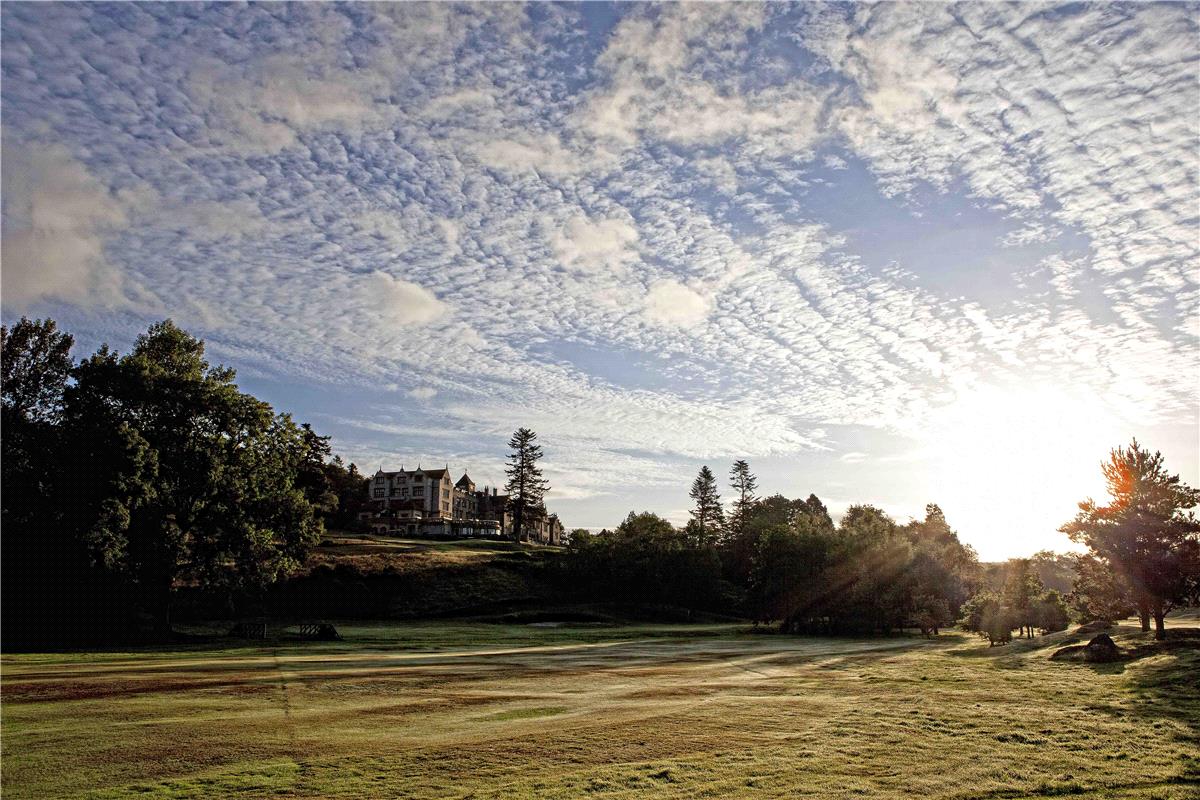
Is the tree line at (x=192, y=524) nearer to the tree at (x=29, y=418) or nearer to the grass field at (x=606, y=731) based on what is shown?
the tree at (x=29, y=418)

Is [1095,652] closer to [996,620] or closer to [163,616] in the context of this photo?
[996,620]

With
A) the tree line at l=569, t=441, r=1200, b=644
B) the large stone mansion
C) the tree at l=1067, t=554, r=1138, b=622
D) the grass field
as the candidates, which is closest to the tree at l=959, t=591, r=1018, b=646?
the tree line at l=569, t=441, r=1200, b=644

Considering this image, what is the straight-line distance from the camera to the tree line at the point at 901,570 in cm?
3144

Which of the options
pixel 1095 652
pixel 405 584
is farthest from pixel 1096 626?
pixel 405 584

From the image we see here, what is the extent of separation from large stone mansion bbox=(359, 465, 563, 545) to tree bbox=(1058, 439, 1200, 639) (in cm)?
10743

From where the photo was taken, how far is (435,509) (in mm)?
145625

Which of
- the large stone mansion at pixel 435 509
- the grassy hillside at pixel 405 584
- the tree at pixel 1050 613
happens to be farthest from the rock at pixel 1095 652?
the large stone mansion at pixel 435 509

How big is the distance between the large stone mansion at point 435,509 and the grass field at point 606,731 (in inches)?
4259

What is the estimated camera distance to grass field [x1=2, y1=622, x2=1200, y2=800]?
37.6 feet

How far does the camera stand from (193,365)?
155ft

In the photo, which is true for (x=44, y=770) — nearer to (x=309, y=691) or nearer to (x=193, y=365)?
(x=309, y=691)

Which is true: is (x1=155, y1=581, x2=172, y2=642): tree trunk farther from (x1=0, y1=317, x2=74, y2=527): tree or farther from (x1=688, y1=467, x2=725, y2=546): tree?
(x1=688, y1=467, x2=725, y2=546): tree

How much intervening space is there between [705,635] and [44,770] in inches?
1751

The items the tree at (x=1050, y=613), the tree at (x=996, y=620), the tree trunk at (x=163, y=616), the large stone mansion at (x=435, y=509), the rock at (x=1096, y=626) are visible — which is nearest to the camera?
the rock at (x=1096, y=626)
